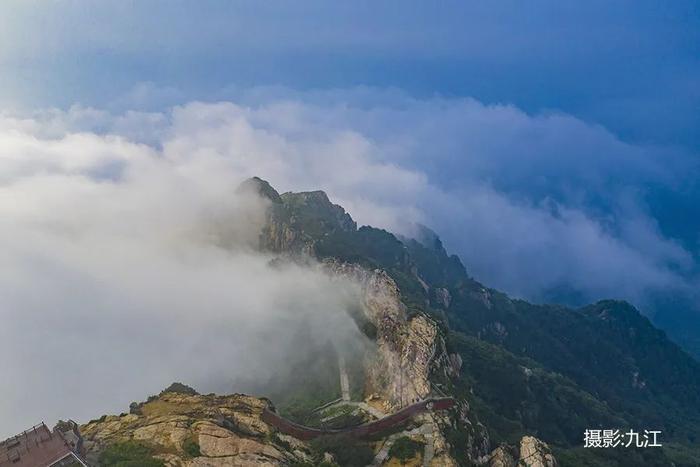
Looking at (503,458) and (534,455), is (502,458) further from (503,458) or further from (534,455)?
(534,455)

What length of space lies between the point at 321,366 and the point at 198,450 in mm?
65692

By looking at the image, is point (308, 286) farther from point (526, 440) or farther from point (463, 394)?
point (526, 440)

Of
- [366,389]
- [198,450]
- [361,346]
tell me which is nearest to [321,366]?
[361,346]

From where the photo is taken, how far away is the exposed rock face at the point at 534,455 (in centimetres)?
11144

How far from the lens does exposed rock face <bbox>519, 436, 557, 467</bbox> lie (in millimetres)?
111438

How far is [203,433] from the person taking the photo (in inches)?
3418

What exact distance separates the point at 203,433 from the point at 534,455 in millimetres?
63036

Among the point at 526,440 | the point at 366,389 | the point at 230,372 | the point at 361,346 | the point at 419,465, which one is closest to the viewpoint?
the point at 419,465

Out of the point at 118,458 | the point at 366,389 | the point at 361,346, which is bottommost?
the point at 118,458

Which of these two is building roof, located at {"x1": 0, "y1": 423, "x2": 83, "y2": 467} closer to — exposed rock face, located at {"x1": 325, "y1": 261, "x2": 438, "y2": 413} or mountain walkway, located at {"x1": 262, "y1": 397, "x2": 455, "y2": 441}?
mountain walkway, located at {"x1": 262, "y1": 397, "x2": 455, "y2": 441}

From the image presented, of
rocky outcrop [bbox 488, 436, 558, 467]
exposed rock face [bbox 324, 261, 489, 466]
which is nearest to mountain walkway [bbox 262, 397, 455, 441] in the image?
exposed rock face [bbox 324, 261, 489, 466]

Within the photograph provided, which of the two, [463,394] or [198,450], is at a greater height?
[463,394]

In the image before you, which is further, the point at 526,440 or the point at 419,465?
the point at 526,440

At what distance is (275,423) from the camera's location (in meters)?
100
